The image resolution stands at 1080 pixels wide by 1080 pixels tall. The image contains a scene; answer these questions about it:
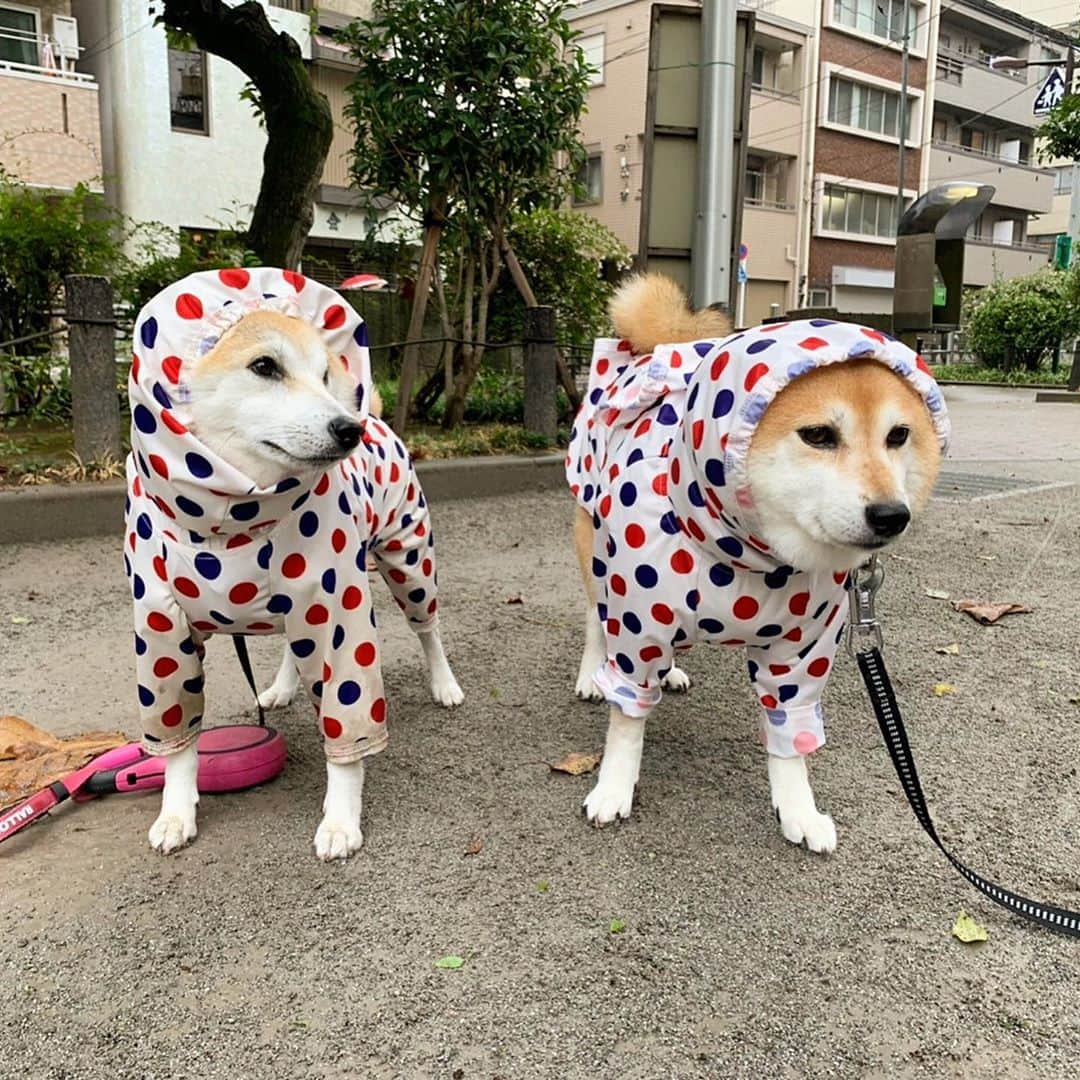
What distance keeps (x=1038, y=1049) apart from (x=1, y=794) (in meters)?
2.55

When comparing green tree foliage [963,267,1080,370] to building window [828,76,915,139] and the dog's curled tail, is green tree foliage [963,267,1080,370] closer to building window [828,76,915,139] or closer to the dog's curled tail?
building window [828,76,915,139]

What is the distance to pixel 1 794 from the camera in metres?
2.55

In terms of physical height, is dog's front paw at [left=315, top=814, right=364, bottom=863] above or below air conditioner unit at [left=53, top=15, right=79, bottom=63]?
below

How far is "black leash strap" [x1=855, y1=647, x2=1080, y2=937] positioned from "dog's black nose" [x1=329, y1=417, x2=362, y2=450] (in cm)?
128

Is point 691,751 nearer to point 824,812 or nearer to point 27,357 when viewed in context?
point 824,812

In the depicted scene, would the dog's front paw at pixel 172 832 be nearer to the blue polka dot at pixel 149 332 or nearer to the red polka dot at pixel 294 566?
the red polka dot at pixel 294 566

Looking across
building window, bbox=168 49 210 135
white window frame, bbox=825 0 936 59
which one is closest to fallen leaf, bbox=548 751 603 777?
building window, bbox=168 49 210 135

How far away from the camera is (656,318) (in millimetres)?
2980

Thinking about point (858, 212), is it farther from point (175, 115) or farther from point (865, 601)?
point (865, 601)

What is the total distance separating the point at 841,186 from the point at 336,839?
3280 centimetres

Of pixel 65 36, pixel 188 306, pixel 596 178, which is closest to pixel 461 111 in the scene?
pixel 188 306

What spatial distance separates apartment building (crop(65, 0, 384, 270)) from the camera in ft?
51.5

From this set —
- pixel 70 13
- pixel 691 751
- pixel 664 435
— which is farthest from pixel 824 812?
pixel 70 13

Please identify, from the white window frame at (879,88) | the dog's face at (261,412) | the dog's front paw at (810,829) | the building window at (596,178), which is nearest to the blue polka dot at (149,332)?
the dog's face at (261,412)
